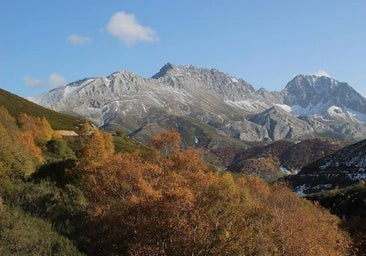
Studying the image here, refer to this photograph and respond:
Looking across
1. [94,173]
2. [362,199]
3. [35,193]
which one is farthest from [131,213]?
[362,199]

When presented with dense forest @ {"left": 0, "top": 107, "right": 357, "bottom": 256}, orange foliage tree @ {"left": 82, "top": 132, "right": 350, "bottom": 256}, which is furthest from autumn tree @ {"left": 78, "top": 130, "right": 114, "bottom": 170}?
orange foliage tree @ {"left": 82, "top": 132, "right": 350, "bottom": 256}

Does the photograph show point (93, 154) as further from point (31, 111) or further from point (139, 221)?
point (31, 111)

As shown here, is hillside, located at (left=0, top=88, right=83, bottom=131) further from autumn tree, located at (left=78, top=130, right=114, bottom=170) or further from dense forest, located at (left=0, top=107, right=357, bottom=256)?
dense forest, located at (left=0, top=107, right=357, bottom=256)

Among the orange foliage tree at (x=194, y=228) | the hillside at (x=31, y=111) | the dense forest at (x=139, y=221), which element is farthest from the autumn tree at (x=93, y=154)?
the hillside at (x=31, y=111)

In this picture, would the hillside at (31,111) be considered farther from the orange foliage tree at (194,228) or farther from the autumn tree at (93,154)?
the orange foliage tree at (194,228)

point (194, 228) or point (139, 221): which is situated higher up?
point (194, 228)

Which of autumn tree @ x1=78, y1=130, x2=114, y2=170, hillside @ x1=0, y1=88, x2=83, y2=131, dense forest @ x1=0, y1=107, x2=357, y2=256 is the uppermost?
hillside @ x1=0, y1=88, x2=83, y2=131

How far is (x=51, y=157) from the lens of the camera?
367 ft

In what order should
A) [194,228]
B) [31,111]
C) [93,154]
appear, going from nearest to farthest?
[194,228]
[93,154]
[31,111]

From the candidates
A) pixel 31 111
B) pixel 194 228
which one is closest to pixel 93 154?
pixel 194 228

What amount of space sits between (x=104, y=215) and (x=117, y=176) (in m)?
14.1

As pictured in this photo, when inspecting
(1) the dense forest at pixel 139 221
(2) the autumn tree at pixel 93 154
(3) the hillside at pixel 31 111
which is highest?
(3) the hillside at pixel 31 111

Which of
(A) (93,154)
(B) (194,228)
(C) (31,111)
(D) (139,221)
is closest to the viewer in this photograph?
(B) (194,228)

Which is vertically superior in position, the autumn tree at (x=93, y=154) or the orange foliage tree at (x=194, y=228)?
the autumn tree at (x=93, y=154)
